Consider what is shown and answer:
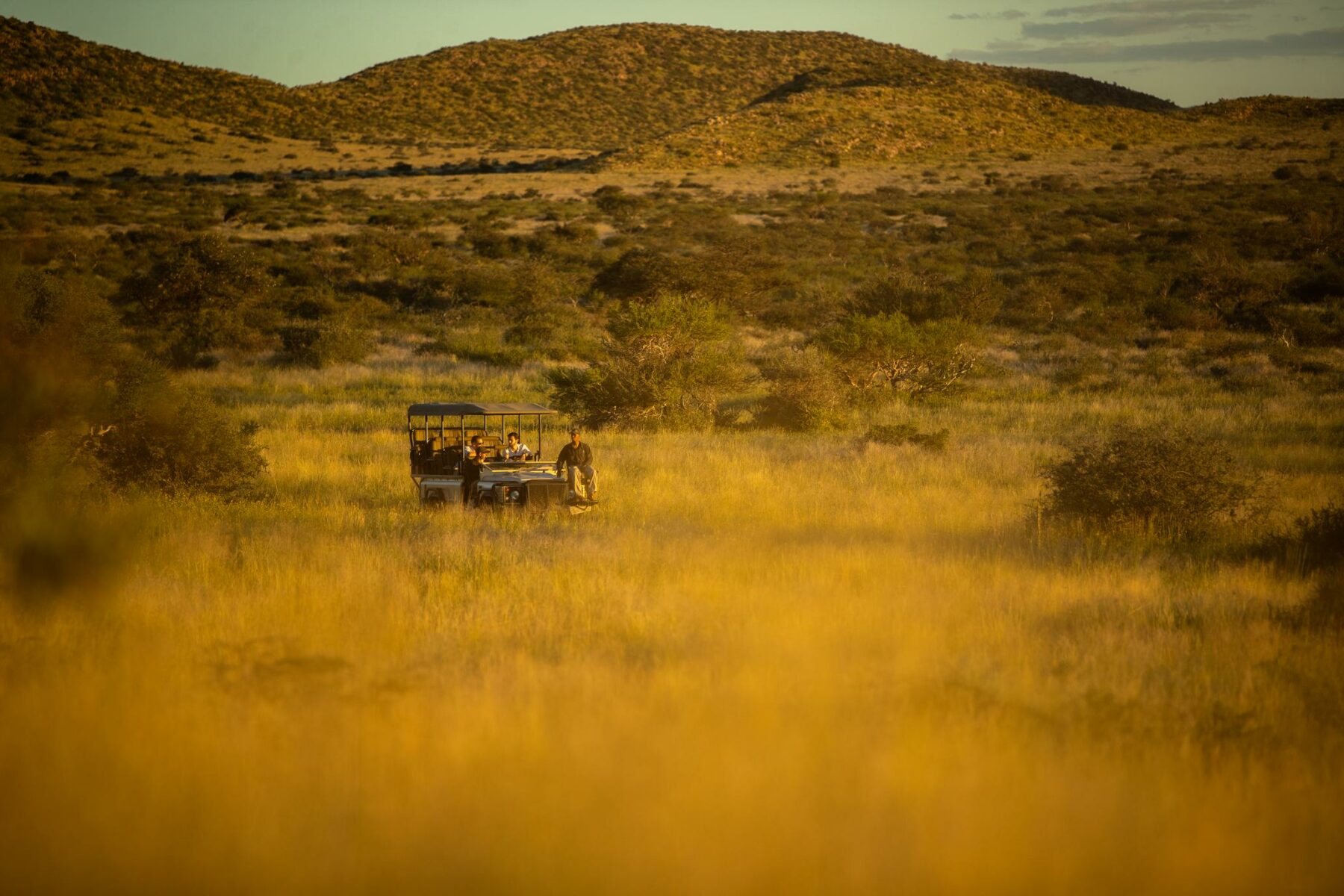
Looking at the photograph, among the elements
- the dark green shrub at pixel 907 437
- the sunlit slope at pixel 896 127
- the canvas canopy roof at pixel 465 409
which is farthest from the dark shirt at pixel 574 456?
the sunlit slope at pixel 896 127

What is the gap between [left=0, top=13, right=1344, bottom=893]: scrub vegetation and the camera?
17.0 feet

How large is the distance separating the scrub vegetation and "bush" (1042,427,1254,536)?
0.05m

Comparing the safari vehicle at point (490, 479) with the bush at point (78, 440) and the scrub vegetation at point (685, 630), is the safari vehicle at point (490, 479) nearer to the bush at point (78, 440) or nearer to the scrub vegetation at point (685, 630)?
the scrub vegetation at point (685, 630)

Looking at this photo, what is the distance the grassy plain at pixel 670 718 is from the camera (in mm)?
5051

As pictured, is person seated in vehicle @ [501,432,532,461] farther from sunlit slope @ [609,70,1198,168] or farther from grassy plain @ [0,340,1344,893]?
sunlit slope @ [609,70,1198,168]

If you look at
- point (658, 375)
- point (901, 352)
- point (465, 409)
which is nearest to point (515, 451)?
point (465, 409)

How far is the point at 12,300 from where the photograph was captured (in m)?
10.1

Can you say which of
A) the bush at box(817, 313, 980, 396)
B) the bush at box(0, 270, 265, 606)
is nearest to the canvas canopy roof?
the bush at box(0, 270, 265, 606)

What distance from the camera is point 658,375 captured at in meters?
24.8

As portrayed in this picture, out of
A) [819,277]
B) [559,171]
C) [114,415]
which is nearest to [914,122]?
[559,171]

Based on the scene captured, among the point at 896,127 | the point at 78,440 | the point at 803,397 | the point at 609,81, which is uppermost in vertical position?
the point at 609,81

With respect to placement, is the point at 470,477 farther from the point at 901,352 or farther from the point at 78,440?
the point at 901,352

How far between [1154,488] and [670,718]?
330 inches

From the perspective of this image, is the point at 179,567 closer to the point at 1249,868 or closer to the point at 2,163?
the point at 1249,868
